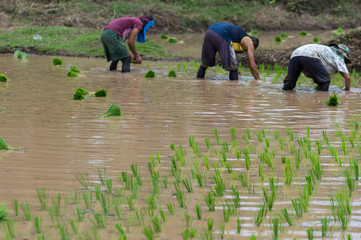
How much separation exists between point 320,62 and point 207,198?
214 inches

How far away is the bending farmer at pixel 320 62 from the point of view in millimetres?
8078

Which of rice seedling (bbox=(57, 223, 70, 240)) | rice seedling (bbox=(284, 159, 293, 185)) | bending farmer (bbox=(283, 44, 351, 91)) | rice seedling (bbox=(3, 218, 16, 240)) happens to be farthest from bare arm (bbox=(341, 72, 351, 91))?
rice seedling (bbox=(3, 218, 16, 240))

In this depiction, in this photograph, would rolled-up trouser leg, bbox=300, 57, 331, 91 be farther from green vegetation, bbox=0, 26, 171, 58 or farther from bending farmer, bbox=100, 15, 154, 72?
green vegetation, bbox=0, 26, 171, 58

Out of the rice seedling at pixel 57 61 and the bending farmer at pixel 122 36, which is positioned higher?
the bending farmer at pixel 122 36

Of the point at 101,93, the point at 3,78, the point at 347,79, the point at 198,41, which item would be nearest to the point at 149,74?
the point at 3,78

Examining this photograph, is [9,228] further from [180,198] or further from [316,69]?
[316,69]

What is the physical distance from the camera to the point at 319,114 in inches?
247

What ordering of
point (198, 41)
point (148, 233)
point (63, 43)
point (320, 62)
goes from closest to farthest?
point (148, 233) < point (320, 62) < point (63, 43) < point (198, 41)

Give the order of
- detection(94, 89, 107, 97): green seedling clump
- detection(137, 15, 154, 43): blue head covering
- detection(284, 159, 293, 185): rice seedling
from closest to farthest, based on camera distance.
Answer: detection(284, 159, 293, 185): rice seedling → detection(94, 89, 107, 97): green seedling clump → detection(137, 15, 154, 43): blue head covering

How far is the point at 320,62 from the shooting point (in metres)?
8.09

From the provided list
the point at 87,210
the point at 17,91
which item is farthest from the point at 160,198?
the point at 17,91

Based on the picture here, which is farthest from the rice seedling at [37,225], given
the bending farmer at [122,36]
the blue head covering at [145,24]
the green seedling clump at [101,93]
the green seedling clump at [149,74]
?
the blue head covering at [145,24]

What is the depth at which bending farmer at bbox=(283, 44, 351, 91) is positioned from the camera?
26.5ft

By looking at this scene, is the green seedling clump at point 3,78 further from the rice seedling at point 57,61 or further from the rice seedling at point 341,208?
the rice seedling at point 341,208
